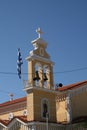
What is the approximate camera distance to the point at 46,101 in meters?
33.2

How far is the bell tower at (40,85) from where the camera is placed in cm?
3183

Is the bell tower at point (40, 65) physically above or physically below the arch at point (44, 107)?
above

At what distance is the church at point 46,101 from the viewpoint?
104ft

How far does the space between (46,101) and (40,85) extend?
1.62 meters

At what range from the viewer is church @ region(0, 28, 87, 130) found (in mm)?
31594

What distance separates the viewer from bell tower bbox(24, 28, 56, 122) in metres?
31.8

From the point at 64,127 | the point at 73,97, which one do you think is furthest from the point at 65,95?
the point at 64,127

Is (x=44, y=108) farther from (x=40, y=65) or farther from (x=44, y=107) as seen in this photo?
(x=40, y=65)

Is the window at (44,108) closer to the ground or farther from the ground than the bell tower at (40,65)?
closer to the ground

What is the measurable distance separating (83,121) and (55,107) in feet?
13.3

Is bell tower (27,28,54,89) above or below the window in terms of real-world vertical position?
above

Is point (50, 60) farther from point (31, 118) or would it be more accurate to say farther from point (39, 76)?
point (31, 118)

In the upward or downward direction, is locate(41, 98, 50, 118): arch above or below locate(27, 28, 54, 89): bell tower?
below

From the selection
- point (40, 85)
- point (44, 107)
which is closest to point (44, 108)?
point (44, 107)
